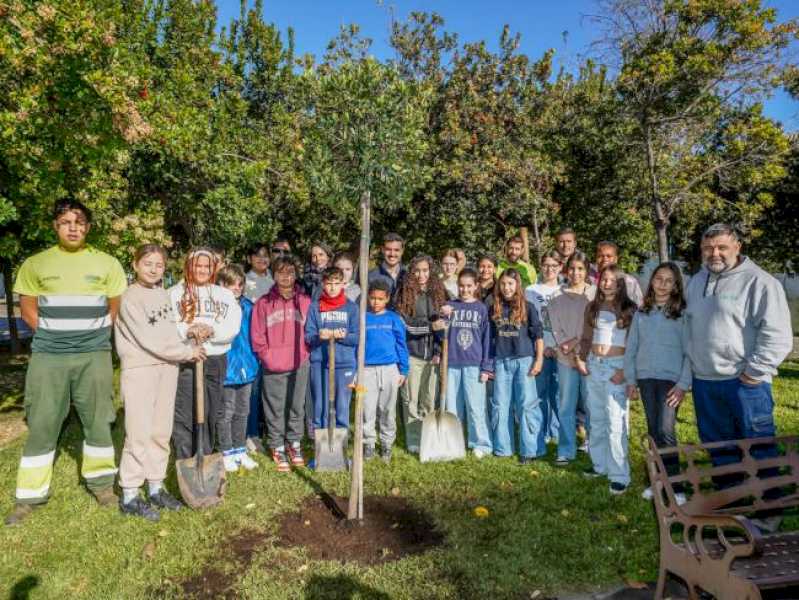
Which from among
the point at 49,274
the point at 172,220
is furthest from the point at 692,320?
the point at 172,220

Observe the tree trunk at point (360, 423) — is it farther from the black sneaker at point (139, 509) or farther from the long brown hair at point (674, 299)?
the long brown hair at point (674, 299)

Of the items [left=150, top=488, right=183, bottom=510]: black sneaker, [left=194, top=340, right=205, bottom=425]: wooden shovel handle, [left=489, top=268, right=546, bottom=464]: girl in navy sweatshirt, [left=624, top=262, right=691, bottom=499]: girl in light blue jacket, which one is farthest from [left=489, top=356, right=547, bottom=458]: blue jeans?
[left=150, top=488, right=183, bottom=510]: black sneaker

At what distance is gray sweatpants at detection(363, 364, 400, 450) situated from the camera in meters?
5.95

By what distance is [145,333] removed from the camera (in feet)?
15.4

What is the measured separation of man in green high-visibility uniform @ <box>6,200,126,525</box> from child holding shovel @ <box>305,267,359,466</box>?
6.28ft

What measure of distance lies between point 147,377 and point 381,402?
2364 millimetres

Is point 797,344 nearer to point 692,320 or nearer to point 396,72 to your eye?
point 692,320

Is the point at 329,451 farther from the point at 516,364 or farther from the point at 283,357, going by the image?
the point at 516,364

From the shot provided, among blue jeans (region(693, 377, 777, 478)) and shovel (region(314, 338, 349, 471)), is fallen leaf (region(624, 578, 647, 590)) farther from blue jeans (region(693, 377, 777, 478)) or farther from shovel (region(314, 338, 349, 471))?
shovel (region(314, 338, 349, 471))

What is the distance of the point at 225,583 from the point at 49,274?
9.45 feet

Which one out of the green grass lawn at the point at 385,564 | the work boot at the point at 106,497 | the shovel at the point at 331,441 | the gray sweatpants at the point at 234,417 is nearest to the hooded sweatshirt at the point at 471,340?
the green grass lawn at the point at 385,564

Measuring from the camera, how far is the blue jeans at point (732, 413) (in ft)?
13.6

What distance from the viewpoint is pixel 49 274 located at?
4668mm

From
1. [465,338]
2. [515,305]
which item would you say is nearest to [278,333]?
[465,338]
